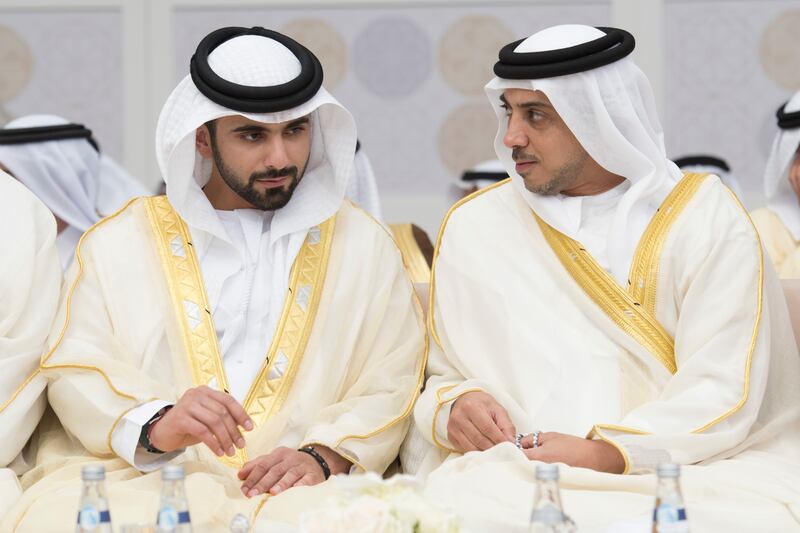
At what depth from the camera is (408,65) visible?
8.77 metres

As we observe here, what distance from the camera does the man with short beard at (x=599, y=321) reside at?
3.55 meters

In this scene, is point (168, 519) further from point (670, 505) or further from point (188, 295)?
point (188, 295)

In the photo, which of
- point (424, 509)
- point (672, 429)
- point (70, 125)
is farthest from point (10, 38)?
point (424, 509)

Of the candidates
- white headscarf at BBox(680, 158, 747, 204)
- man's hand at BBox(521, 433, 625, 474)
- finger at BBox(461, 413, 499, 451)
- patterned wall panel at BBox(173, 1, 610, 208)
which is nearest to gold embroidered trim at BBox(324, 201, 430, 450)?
finger at BBox(461, 413, 499, 451)

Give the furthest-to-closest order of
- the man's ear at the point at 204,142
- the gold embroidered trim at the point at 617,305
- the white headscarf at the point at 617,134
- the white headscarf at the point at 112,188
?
the white headscarf at the point at 112,188, the man's ear at the point at 204,142, the white headscarf at the point at 617,134, the gold embroidered trim at the point at 617,305

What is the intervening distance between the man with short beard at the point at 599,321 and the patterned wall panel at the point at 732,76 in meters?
4.60

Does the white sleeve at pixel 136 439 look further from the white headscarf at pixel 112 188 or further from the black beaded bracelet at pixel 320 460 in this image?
the white headscarf at pixel 112 188

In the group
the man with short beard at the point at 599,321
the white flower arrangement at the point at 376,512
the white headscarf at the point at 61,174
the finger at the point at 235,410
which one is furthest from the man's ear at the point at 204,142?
the white headscarf at the point at 61,174

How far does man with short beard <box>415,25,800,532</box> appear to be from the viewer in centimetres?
355

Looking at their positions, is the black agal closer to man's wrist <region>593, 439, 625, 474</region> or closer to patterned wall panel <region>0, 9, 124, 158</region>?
man's wrist <region>593, 439, 625, 474</region>

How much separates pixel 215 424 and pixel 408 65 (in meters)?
5.49

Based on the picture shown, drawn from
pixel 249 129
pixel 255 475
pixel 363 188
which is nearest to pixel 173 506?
pixel 255 475

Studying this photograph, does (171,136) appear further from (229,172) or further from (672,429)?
(672,429)

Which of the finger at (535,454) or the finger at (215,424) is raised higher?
the finger at (215,424)
